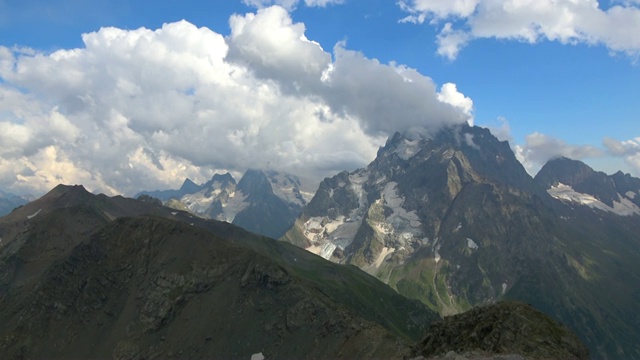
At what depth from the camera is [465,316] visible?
103000 mm

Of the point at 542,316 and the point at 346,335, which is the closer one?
the point at 542,316

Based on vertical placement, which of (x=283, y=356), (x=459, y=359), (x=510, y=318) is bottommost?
(x=283, y=356)

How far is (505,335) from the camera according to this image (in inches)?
3450

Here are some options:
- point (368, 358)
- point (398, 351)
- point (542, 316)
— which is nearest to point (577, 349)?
point (542, 316)

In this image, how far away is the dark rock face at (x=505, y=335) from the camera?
275 feet

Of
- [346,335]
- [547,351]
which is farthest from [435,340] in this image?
[346,335]

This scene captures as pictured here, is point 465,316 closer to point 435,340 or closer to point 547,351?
point 435,340

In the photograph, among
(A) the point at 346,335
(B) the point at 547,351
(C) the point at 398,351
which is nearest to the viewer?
(B) the point at 547,351

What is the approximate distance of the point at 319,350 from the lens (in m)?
190

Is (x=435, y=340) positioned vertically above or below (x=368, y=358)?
above

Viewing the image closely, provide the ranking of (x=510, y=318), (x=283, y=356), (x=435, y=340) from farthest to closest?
(x=283, y=356) < (x=435, y=340) < (x=510, y=318)

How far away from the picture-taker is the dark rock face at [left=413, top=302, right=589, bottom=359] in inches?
3300

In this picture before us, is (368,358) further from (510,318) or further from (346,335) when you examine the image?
(510,318)

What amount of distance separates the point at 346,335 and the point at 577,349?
106228 millimetres
